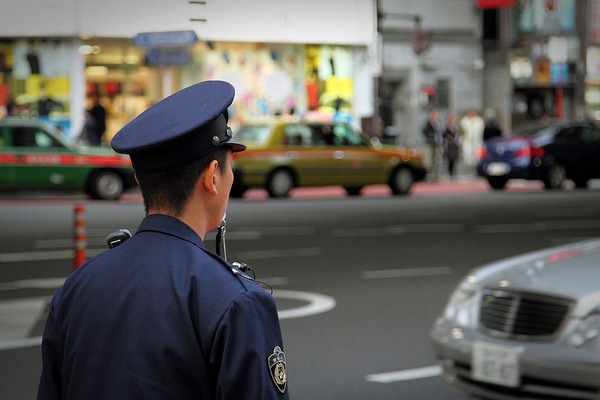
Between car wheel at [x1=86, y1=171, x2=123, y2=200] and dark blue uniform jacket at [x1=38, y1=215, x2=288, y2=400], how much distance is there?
20683mm

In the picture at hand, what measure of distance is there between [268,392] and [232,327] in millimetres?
138

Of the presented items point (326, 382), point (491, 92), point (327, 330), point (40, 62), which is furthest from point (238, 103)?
A: point (491, 92)

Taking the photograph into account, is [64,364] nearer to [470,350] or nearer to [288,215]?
[470,350]

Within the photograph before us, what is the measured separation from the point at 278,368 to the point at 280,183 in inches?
863

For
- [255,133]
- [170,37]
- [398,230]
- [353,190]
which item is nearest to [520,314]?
[170,37]

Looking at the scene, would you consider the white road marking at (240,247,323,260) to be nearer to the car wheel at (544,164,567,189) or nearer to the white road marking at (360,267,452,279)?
the white road marking at (360,267,452,279)

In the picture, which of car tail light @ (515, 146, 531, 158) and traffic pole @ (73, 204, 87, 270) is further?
car tail light @ (515, 146, 531, 158)

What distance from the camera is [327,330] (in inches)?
373

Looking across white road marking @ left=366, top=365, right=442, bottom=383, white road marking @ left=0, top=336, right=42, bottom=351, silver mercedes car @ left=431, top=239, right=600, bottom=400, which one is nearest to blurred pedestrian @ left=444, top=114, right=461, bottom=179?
white road marking @ left=0, top=336, right=42, bottom=351

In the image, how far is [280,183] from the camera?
2411 centimetres

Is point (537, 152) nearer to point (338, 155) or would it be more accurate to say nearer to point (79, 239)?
point (338, 155)

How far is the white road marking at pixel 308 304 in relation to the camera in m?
10.2

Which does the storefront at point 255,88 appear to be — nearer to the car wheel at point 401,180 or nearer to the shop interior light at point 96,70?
the shop interior light at point 96,70

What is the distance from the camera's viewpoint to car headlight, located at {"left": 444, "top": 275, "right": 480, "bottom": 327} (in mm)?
6383
